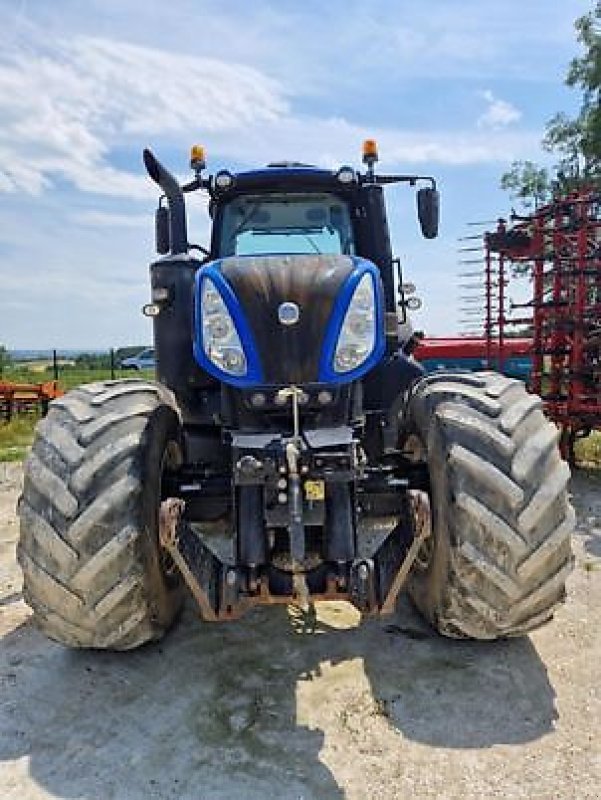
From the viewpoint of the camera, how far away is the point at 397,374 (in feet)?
15.9

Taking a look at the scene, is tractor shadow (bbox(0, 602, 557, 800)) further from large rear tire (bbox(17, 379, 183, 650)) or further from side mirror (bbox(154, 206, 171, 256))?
side mirror (bbox(154, 206, 171, 256))

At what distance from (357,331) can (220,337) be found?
1.91 feet

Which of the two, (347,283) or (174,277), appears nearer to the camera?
(347,283)

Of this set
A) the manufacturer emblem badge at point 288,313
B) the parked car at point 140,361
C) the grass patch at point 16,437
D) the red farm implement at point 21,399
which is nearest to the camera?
the manufacturer emblem badge at point 288,313

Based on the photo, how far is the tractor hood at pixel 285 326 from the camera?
3.30 m

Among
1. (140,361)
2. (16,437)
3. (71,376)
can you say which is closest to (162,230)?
(16,437)

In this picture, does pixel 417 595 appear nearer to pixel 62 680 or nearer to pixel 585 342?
pixel 62 680

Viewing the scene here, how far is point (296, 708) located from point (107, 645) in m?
0.82

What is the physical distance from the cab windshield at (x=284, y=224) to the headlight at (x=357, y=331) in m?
1.21

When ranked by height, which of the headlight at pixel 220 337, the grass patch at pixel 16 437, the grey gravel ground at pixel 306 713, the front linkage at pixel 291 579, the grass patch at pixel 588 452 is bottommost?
the grass patch at pixel 16 437

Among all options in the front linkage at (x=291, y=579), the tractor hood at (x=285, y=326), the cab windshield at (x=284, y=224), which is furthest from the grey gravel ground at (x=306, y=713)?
the cab windshield at (x=284, y=224)

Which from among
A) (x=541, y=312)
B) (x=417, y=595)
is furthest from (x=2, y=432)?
(x=417, y=595)

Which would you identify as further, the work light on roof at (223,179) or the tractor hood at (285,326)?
the work light on roof at (223,179)

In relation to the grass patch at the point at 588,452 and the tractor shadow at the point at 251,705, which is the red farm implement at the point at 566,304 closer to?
the grass patch at the point at 588,452
